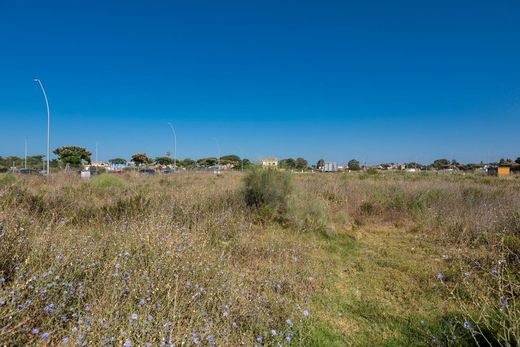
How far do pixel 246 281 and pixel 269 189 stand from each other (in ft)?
17.1

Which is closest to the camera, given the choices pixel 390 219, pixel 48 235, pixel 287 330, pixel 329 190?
pixel 287 330

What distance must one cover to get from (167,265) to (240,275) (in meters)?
0.96

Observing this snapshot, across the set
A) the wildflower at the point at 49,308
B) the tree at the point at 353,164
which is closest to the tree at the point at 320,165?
the tree at the point at 353,164

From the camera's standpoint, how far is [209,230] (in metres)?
5.73

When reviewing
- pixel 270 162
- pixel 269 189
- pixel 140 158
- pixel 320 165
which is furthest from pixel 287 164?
pixel 140 158

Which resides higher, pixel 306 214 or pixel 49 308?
pixel 49 308

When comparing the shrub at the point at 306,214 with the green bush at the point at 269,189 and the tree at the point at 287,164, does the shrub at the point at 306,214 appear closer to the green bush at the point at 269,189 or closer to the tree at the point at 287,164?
the green bush at the point at 269,189

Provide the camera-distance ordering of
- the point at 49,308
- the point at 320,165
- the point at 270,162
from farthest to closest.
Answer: the point at 320,165 < the point at 270,162 < the point at 49,308

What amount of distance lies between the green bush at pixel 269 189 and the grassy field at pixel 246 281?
91 centimetres

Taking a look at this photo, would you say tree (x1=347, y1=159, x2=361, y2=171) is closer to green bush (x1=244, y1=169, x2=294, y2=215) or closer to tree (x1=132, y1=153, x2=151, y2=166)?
tree (x1=132, y1=153, x2=151, y2=166)

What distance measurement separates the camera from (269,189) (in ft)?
29.2

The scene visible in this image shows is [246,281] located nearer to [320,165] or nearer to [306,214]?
[306,214]

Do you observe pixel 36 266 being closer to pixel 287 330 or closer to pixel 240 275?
pixel 240 275

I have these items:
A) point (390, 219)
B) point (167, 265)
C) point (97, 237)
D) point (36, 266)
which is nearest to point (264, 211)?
point (390, 219)
